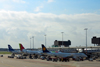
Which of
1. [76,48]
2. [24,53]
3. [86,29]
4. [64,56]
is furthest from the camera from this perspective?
[76,48]

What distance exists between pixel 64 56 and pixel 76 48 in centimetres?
3860

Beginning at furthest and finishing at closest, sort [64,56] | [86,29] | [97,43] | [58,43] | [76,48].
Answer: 1. [58,43]
2. [97,43]
3. [76,48]
4. [86,29]
5. [64,56]

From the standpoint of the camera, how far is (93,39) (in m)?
131

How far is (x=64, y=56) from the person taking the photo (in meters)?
79.3

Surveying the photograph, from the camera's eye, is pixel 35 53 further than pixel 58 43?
No

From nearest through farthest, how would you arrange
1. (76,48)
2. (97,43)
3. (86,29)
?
(86,29) → (76,48) → (97,43)

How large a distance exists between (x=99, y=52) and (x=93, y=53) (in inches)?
147

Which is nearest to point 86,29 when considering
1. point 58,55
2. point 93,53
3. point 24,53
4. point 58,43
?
point 93,53

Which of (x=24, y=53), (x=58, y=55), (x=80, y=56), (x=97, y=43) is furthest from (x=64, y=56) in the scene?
(x=97, y=43)

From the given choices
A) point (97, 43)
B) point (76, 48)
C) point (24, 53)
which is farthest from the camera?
point (97, 43)

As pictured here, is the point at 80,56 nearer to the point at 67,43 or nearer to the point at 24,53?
the point at 24,53

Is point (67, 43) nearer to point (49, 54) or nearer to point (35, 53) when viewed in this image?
point (35, 53)

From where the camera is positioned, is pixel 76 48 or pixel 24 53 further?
pixel 76 48

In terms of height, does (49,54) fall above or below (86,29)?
below
